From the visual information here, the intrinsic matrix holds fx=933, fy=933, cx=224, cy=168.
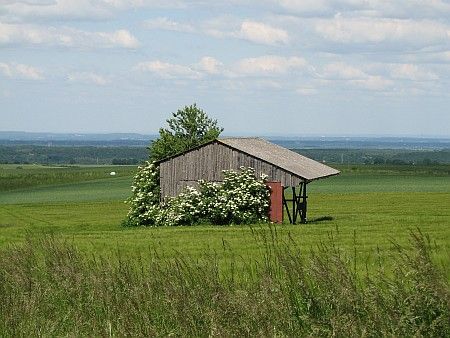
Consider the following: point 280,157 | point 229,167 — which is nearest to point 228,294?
point 229,167

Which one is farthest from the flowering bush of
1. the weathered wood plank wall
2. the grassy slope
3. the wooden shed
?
the grassy slope

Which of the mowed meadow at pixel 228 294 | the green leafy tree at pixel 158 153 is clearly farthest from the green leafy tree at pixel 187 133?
the mowed meadow at pixel 228 294

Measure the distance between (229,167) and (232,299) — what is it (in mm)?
44004

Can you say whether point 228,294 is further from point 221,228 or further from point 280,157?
point 280,157

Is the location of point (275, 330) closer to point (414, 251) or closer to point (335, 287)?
point (335, 287)

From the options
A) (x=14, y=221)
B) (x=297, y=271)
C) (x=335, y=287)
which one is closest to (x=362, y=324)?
(x=335, y=287)

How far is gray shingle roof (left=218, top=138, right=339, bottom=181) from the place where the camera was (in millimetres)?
53188

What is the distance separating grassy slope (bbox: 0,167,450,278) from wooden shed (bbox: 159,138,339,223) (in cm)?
284

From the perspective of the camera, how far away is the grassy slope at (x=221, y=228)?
32.2 metres

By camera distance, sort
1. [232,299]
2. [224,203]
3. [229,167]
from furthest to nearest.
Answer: [229,167]
[224,203]
[232,299]

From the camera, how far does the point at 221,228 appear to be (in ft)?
152

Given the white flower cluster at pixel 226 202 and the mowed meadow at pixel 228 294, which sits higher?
the mowed meadow at pixel 228 294

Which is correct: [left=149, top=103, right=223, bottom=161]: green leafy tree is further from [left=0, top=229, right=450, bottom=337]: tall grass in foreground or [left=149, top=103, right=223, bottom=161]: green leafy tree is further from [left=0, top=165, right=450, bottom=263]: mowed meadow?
[left=0, top=229, right=450, bottom=337]: tall grass in foreground

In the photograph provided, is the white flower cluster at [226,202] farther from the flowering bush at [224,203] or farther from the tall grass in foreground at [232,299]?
the tall grass in foreground at [232,299]
